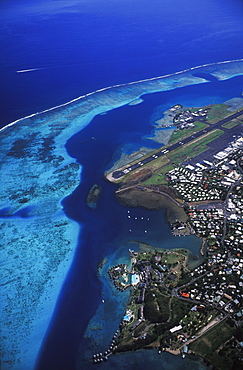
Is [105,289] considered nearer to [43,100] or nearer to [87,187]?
[87,187]

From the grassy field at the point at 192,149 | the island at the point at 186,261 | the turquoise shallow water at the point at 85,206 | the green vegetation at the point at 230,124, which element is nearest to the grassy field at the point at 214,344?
the island at the point at 186,261

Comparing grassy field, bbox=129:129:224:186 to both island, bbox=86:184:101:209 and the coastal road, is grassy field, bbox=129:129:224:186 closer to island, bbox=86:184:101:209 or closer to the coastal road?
the coastal road

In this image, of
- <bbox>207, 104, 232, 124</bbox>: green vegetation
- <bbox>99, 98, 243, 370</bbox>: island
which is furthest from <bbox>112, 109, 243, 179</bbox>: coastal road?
<bbox>207, 104, 232, 124</bbox>: green vegetation

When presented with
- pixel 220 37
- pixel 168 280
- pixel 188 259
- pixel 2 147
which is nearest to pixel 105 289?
pixel 168 280

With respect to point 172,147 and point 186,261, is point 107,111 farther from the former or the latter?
point 186,261

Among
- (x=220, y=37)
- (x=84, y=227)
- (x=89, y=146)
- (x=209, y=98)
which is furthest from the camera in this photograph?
(x=220, y=37)

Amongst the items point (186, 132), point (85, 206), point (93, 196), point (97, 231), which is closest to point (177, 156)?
point (186, 132)

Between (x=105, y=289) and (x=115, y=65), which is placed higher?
(x=115, y=65)
